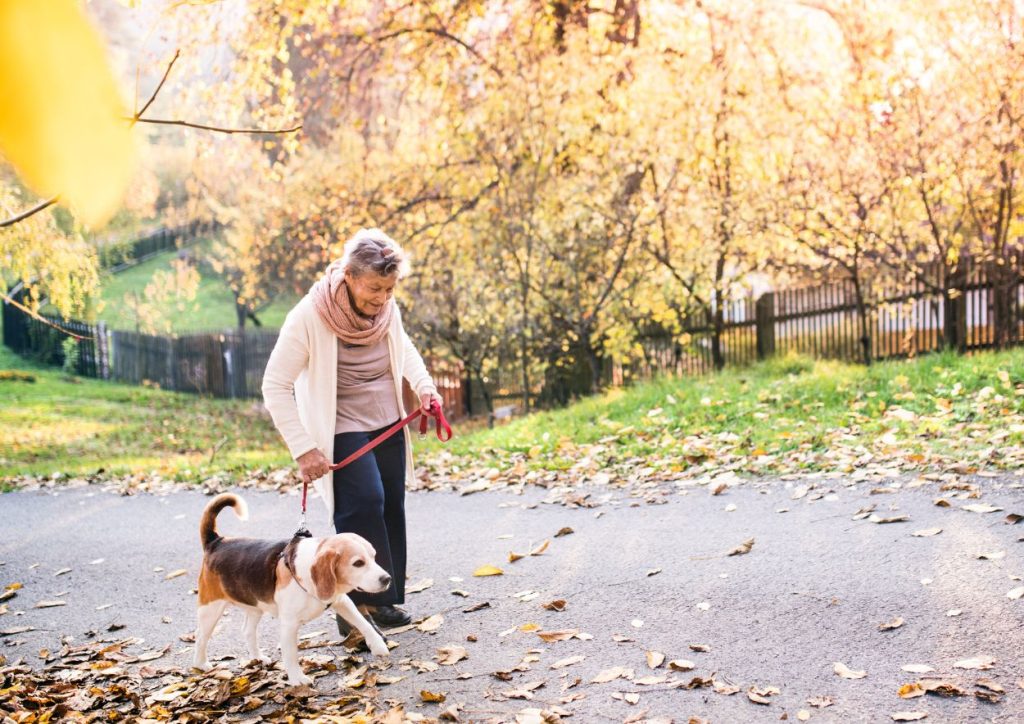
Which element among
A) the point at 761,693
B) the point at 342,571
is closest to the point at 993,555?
the point at 761,693

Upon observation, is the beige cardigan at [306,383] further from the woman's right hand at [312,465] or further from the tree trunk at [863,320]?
the tree trunk at [863,320]

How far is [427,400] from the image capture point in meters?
4.88

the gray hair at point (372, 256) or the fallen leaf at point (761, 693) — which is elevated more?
the gray hair at point (372, 256)

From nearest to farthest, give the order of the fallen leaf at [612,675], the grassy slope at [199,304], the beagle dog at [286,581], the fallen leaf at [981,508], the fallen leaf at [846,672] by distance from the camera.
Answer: the fallen leaf at [846,672], the fallen leaf at [612,675], the beagle dog at [286,581], the fallen leaf at [981,508], the grassy slope at [199,304]

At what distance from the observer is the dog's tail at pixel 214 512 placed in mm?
4473

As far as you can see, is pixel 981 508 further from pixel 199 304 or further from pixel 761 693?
pixel 199 304

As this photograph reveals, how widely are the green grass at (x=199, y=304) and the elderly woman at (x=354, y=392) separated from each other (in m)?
28.0

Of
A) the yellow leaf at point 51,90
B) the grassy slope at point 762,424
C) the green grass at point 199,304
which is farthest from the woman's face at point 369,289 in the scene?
the green grass at point 199,304

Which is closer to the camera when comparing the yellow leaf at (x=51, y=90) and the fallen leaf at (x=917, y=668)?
the yellow leaf at (x=51, y=90)

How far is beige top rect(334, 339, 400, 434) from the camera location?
15.6ft

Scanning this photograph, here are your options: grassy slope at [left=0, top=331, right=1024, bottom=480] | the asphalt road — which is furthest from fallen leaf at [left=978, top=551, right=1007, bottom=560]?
grassy slope at [left=0, top=331, right=1024, bottom=480]

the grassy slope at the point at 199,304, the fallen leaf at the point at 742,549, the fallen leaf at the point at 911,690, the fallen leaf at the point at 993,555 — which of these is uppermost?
the grassy slope at the point at 199,304

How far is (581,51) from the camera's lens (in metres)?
12.8

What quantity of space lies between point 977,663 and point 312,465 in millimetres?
3011
